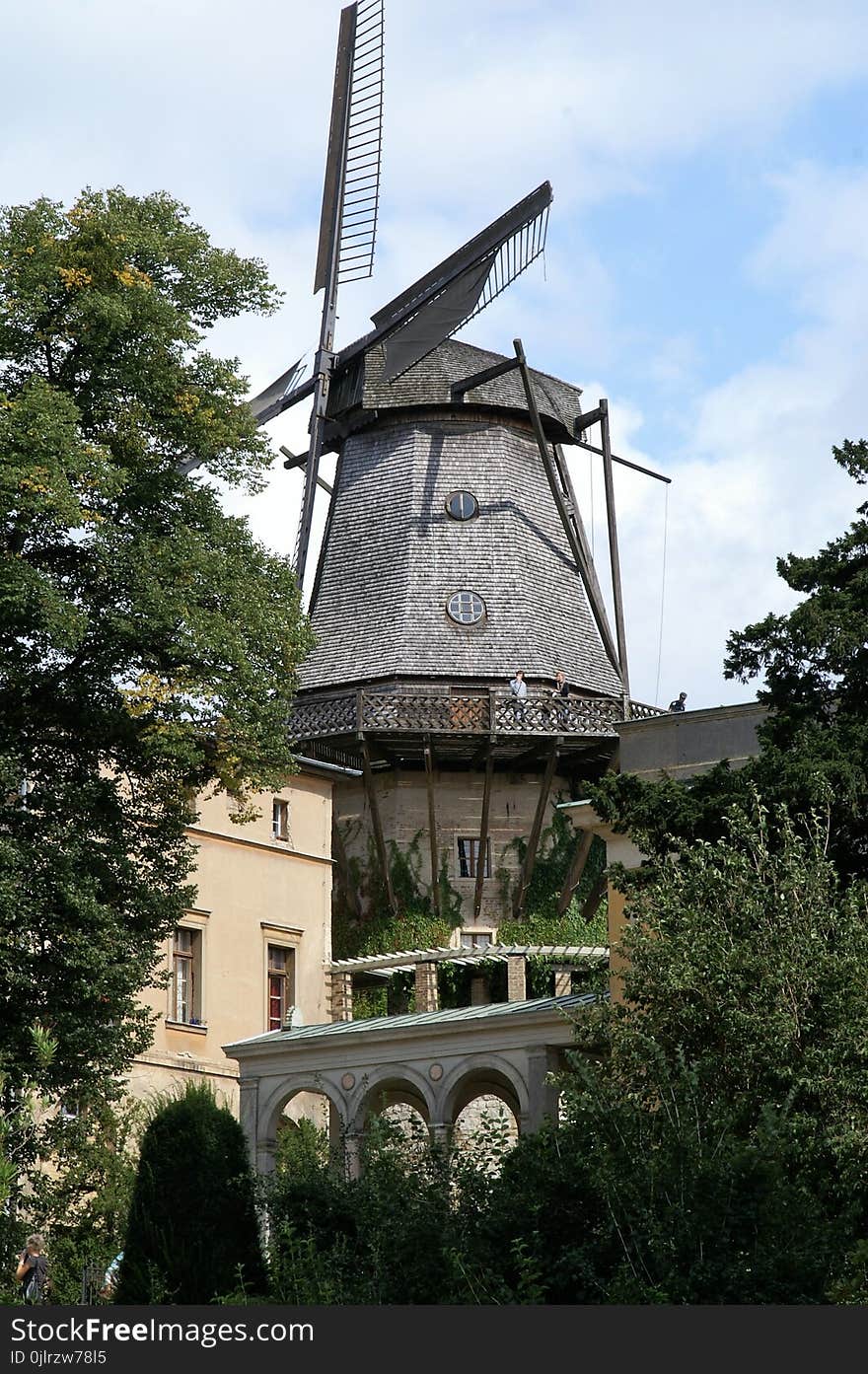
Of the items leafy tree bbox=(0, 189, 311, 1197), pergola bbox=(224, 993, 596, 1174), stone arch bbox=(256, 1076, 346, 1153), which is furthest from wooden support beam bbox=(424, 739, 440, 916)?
leafy tree bbox=(0, 189, 311, 1197)

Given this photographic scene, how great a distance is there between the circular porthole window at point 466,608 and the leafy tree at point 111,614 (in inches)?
644

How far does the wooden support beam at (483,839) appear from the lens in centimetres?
4219

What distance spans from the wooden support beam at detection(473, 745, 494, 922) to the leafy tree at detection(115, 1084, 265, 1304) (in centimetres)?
1904

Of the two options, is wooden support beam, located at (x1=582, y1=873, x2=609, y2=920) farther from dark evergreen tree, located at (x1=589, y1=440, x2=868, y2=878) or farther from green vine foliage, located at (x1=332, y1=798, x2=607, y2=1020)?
dark evergreen tree, located at (x1=589, y1=440, x2=868, y2=878)

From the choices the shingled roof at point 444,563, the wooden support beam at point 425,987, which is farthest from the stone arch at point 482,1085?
the shingled roof at point 444,563

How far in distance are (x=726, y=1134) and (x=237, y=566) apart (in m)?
11.4

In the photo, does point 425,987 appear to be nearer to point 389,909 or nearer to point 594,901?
point 389,909

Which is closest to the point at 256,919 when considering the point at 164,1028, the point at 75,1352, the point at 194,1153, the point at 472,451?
the point at 164,1028

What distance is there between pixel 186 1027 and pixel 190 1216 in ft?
49.2

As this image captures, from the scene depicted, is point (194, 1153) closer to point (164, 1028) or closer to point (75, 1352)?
point (75, 1352)

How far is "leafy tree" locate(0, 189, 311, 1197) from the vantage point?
82.9 feet

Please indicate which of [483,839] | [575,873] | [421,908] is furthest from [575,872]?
[421,908]

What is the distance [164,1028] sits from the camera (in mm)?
36969

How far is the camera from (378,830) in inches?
1682
